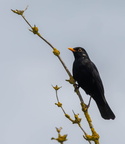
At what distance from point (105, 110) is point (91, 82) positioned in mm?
813

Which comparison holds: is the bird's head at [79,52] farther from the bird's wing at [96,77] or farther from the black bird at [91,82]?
the bird's wing at [96,77]

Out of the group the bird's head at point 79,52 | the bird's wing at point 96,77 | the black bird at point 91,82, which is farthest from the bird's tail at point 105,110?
the bird's head at point 79,52

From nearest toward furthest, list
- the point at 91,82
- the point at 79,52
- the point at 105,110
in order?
1. the point at 105,110
2. the point at 91,82
3. the point at 79,52

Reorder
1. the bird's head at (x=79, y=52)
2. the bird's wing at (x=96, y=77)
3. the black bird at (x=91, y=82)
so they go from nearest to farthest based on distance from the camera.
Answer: the black bird at (x=91, y=82) < the bird's wing at (x=96, y=77) < the bird's head at (x=79, y=52)

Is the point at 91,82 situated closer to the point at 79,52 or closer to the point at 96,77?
the point at 96,77

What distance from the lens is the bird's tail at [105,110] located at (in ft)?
26.1

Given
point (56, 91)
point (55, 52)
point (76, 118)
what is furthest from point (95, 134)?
point (55, 52)

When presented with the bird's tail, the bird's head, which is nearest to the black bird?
the bird's tail

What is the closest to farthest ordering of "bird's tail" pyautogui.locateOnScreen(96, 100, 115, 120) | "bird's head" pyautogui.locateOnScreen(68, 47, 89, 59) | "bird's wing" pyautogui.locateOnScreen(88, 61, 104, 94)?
"bird's tail" pyautogui.locateOnScreen(96, 100, 115, 120)
"bird's wing" pyautogui.locateOnScreen(88, 61, 104, 94)
"bird's head" pyautogui.locateOnScreen(68, 47, 89, 59)

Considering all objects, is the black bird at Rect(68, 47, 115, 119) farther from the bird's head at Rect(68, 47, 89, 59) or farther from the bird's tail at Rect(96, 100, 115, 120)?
the bird's head at Rect(68, 47, 89, 59)

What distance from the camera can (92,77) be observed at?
854 cm

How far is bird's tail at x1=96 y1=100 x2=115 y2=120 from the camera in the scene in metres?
7.96

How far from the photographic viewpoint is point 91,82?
8445mm

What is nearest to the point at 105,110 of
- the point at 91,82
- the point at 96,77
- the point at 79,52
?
the point at 91,82
